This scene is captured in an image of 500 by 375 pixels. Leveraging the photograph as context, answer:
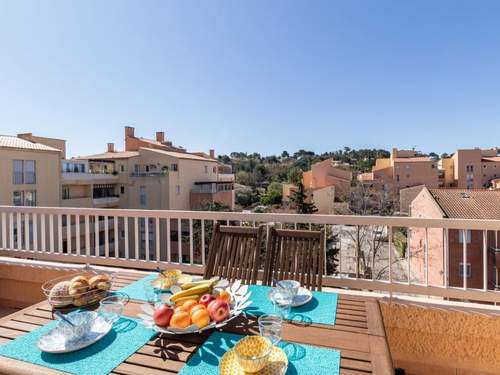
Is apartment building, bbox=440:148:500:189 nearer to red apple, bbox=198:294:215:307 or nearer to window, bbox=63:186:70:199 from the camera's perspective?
red apple, bbox=198:294:215:307

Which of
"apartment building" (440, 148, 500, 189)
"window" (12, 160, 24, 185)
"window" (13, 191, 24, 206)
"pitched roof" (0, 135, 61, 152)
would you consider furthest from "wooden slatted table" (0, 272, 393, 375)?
"apartment building" (440, 148, 500, 189)

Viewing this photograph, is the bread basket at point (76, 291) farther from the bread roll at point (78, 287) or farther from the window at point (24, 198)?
the window at point (24, 198)

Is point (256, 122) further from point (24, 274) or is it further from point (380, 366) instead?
point (380, 366)

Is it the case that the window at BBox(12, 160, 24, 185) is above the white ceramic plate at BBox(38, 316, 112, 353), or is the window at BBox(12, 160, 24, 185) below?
above

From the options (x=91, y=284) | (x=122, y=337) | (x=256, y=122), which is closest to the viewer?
(x=122, y=337)

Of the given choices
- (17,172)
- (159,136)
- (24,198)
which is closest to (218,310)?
(17,172)

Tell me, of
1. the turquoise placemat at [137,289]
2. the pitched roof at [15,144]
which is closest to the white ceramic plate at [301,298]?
the turquoise placemat at [137,289]

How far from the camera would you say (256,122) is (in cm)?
2536

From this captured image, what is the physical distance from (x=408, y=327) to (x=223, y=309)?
1.79 m

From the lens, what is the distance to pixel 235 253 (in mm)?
2057

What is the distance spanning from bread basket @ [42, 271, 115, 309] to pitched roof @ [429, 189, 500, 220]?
10858 mm

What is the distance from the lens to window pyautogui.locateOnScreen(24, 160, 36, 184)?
16.4m

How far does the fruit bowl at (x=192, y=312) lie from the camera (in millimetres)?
1089

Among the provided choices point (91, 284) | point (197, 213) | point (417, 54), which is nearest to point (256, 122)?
point (417, 54)
